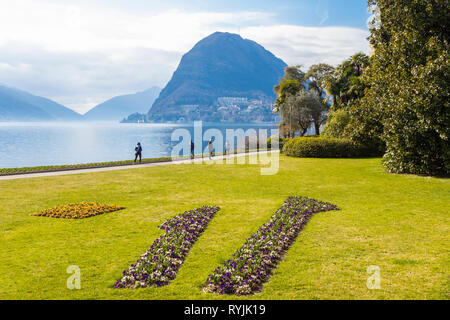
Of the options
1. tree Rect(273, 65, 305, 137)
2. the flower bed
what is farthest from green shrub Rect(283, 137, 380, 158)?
tree Rect(273, 65, 305, 137)

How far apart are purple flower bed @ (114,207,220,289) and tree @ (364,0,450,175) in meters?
12.6

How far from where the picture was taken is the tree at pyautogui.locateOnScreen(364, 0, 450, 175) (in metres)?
17.1

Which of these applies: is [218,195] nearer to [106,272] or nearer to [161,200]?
[161,200]

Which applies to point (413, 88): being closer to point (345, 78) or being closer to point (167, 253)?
point (167, 253)

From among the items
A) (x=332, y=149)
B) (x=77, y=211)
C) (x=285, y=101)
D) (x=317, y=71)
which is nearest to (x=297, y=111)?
(x=285, y=101)

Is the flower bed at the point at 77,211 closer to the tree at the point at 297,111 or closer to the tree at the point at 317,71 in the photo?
the tree at the point at 297,111

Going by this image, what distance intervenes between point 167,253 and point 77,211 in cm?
554

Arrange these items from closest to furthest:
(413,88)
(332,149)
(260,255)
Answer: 1. (260,255)
2. (413,88)
3. (332,149)

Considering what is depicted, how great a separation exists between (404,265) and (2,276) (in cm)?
818

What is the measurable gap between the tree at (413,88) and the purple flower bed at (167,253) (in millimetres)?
12568

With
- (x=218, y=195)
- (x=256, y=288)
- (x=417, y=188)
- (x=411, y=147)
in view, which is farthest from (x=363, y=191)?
(x=256, y=288)

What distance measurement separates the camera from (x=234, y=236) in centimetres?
950

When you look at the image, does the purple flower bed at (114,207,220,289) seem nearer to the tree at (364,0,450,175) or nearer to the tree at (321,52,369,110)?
the tree at (364,0,450,175)

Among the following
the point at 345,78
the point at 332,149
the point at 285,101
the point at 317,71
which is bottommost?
the point at 332,149
